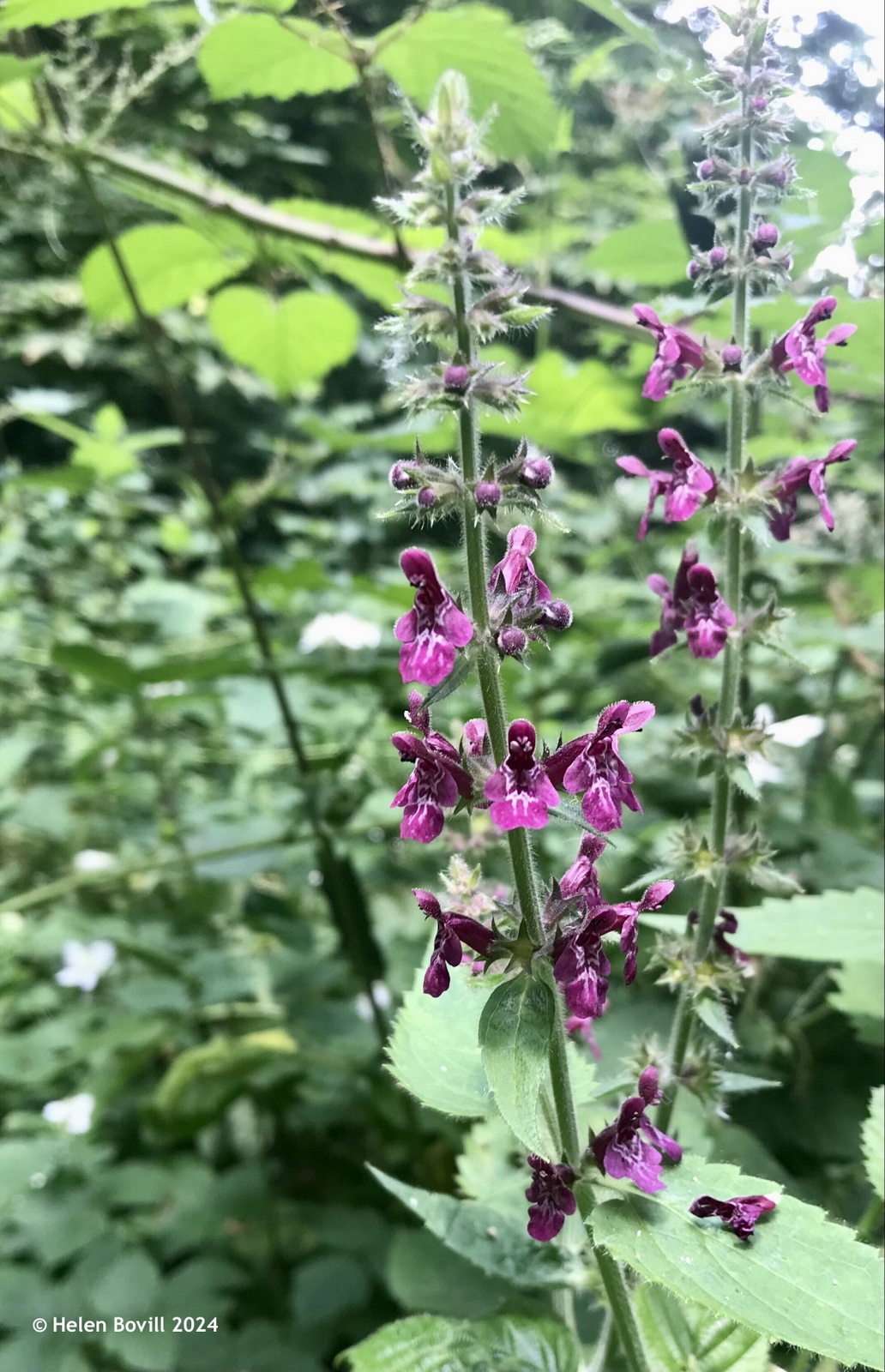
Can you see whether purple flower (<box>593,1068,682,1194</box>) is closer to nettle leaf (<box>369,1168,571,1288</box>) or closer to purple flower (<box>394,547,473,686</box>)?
nettle leaf (<box>369,1168,571,1288</box>)

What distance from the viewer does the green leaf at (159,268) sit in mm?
2141

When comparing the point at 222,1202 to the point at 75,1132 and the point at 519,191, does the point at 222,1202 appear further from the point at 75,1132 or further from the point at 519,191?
the point at 519,191

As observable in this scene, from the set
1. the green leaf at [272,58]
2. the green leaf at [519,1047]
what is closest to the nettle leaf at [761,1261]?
the green leaf at [519,1047]

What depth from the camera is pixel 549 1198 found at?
3.24 feet

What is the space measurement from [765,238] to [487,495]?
2.35 ft

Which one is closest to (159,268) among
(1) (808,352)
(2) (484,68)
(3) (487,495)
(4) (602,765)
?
(2) (484,68)

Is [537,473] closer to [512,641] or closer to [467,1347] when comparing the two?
[512,641]

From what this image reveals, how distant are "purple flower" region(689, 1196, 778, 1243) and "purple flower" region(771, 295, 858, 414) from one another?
1.00m

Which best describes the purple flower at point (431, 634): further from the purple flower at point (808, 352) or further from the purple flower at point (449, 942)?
the purple flower at point (808, 352)

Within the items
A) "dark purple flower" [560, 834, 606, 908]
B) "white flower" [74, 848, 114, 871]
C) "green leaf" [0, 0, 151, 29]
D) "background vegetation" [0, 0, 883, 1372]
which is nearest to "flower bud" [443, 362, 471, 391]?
"background vegetation" [0, 0, 883, 1372]

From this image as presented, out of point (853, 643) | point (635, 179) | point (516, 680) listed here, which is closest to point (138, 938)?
point (516, 680)

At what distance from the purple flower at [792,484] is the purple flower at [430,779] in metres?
0.66

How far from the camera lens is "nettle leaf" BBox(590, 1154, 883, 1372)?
32.3 inches

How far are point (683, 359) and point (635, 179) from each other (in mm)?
5715
